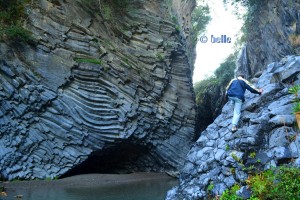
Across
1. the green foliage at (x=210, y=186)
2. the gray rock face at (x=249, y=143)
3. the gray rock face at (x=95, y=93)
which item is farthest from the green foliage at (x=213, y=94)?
the green foliage at (x=210, y=186)

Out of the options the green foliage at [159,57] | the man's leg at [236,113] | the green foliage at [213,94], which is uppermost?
the green foliage at [213,94]

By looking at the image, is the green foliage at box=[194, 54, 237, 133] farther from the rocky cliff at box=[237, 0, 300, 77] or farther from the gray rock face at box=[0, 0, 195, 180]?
the gray rock face at box=[0, 0, 195, 180]

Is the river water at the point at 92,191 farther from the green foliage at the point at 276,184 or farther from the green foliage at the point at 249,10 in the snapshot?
the green foliage at the point at 249,10

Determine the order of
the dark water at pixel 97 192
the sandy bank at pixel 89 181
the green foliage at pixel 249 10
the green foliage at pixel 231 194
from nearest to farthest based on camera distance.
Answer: the green foliage at pixel 231 194 < the dark water at pixel 97 192 < the sandy bank at pixel 89 181 < the green foliage at pixel 249 10

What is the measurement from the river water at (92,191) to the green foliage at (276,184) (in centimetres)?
471

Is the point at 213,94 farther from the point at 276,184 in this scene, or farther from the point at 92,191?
the point at 276,184

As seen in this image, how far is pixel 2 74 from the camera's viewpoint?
14.4 metres

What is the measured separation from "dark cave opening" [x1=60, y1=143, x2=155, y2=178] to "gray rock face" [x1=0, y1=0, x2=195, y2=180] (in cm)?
6

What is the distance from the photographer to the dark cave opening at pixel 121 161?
56.7 feet

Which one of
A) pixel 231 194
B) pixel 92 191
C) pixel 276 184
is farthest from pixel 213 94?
pixel 276 184

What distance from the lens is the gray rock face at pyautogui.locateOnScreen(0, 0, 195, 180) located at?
14.4m

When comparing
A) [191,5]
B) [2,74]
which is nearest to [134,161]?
[2,74]

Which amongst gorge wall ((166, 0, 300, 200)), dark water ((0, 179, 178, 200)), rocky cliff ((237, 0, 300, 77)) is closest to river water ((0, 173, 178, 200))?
dark water ((0, 179, 178, 200))

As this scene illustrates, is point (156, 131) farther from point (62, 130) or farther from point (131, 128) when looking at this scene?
point (62, 130)
